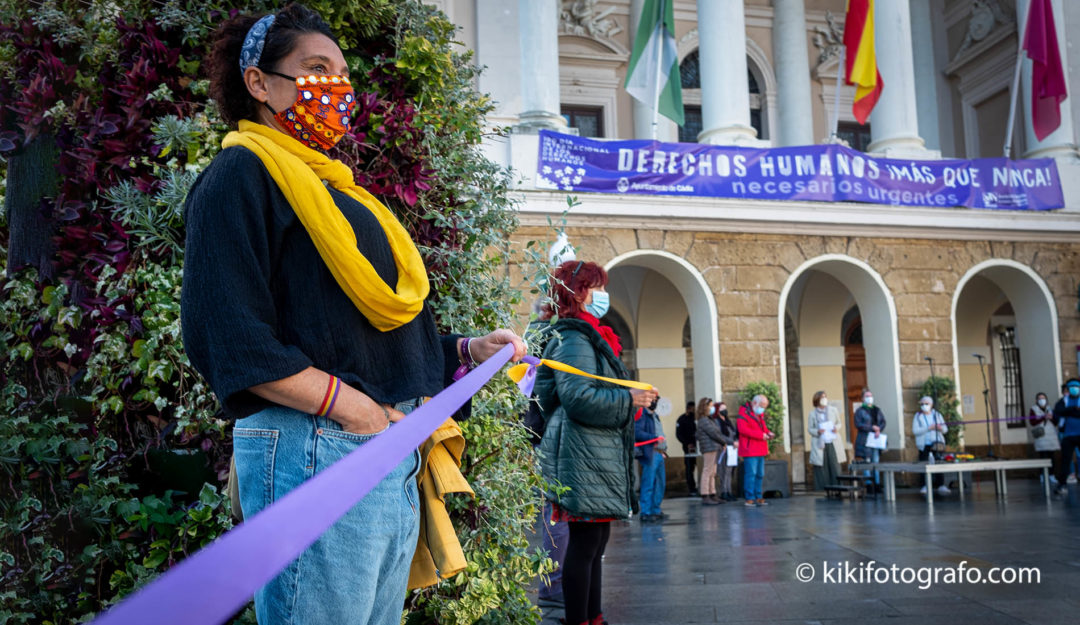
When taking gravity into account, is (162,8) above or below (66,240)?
above

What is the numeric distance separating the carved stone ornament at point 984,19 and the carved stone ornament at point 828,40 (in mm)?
3194

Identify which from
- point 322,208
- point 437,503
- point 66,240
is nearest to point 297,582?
point 437,503

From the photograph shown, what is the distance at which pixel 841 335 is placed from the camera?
22.1 m

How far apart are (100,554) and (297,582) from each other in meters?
1.62

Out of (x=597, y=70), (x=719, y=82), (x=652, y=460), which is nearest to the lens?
(x=652, y=460)

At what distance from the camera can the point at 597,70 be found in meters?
21.0

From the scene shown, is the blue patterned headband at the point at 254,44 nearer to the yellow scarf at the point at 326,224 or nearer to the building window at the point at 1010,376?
the yellow scarf at the point at 326,224

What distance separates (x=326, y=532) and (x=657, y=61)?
52.1 feet

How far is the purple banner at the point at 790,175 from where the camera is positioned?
15320 millimetres

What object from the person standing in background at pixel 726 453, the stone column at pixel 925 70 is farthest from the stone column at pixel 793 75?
the person standing in background at pixel 726 453

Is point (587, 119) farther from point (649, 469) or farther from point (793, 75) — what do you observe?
point (649, 469)

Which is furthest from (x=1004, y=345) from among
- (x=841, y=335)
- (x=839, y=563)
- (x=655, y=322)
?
(x=839, y=563)

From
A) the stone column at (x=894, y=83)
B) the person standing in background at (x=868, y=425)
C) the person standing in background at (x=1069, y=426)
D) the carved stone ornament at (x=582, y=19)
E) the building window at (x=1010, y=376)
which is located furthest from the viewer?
the building window at (x=1010, y=376)

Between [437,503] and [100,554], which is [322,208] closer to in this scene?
[437,503]
